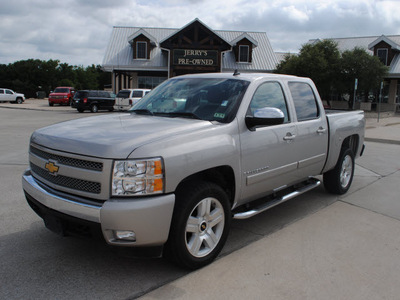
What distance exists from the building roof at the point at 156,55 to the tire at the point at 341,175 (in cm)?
2526

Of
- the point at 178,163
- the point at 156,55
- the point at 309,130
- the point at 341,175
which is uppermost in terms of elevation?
the point at 156,55

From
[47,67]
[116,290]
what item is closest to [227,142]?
[116,290]

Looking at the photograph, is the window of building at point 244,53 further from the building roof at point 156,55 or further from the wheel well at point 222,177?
the wheel well at point 222,177

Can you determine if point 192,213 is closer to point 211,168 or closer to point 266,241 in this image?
point 211,168

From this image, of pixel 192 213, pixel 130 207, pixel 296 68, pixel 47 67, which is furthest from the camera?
pixel 47 67

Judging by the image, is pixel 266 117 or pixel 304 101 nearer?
pixel 266 117

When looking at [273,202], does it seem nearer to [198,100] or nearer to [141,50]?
[198,100]

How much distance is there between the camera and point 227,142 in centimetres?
351

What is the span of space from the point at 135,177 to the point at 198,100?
154 cm

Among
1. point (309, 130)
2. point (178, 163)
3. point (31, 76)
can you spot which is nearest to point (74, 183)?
point (178, 163)

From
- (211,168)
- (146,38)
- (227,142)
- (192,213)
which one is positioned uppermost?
(146,38)

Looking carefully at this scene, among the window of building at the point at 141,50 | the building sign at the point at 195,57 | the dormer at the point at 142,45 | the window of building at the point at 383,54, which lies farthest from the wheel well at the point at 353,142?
the window of building at the point at 383,54

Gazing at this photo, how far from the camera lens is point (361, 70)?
25391 millimetres

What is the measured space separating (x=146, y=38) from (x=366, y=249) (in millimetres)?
30576
